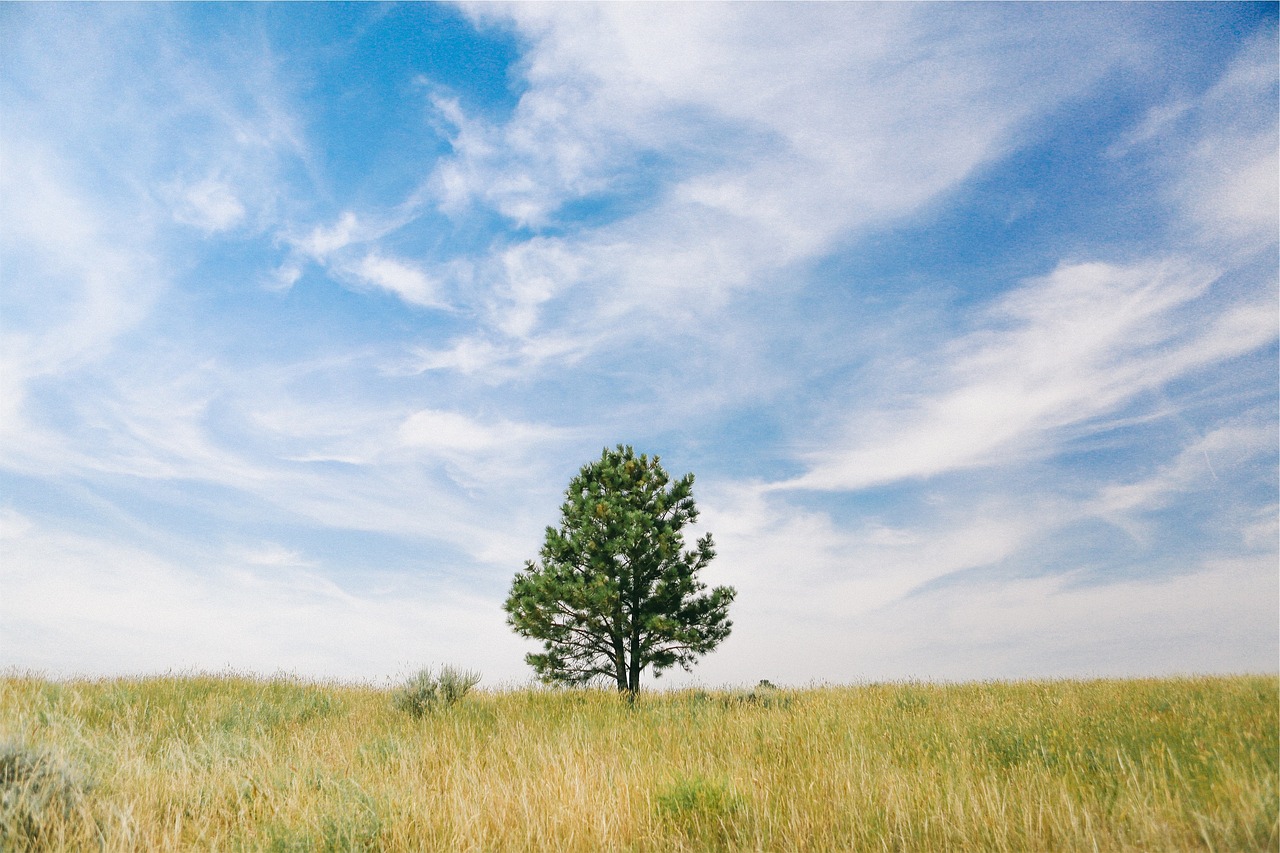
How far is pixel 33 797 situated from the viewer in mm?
4996

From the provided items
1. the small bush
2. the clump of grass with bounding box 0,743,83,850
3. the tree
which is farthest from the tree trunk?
the clump of grass with bounding box 0,743,83,850

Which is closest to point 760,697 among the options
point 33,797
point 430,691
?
point 430,691

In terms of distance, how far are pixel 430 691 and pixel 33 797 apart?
294 inches

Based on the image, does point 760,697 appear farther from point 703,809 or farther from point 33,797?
point 33,797

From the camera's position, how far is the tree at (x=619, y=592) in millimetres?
15445

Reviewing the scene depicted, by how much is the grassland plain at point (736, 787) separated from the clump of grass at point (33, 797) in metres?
0.02

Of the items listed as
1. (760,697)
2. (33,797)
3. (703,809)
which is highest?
(33,797)

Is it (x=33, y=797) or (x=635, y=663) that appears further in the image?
(x=635, y=663)

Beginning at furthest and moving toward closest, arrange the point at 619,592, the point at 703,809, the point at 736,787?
the point at 619,592
the point at 736,787
the point at 703,809

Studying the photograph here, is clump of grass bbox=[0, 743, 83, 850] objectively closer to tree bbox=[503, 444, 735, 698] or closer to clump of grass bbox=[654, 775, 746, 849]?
clump of grass bbox=[654, 775, 746, 849]

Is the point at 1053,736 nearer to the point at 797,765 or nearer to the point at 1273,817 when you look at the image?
the point at 797,765

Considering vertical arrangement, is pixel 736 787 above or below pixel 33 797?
below

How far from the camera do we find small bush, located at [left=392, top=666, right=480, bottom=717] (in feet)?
38.3

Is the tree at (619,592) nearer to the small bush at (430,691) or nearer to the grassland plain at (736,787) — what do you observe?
the small bush at (430,691)
